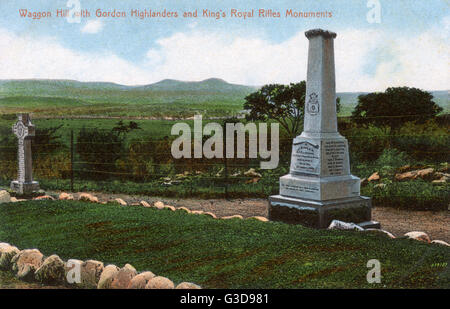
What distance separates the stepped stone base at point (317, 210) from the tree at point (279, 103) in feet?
26.4

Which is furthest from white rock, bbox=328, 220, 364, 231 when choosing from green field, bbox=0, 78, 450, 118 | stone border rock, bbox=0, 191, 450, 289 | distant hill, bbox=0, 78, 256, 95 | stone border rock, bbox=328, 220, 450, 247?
distant hill, bbox=0, 78, 256, 95

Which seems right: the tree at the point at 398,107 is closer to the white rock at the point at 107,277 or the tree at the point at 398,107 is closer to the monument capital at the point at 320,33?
the monument capital at the point at 320,33

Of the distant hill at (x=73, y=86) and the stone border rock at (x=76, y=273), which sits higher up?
the distant hill at (x=73, y=86)

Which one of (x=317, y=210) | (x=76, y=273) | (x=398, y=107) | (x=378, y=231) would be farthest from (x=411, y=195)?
(x=76, y=273)

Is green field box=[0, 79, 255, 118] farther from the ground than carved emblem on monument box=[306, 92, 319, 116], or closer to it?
farther from the ground

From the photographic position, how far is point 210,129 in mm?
17688

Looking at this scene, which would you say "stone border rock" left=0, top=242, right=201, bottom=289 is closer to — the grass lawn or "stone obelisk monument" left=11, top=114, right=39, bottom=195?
the grass lawn

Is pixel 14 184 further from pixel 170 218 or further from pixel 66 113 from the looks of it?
pixel 66 113

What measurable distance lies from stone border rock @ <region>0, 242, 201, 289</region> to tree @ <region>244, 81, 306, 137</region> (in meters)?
11.4

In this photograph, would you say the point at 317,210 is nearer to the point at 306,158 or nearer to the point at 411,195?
the point at 306,158

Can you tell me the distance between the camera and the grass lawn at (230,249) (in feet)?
17.0

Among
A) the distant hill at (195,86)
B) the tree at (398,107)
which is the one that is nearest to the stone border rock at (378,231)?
the tree at (398,107)

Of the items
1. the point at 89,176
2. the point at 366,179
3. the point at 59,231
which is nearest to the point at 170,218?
the point at 59,231

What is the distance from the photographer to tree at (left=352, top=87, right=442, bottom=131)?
15438 mm
